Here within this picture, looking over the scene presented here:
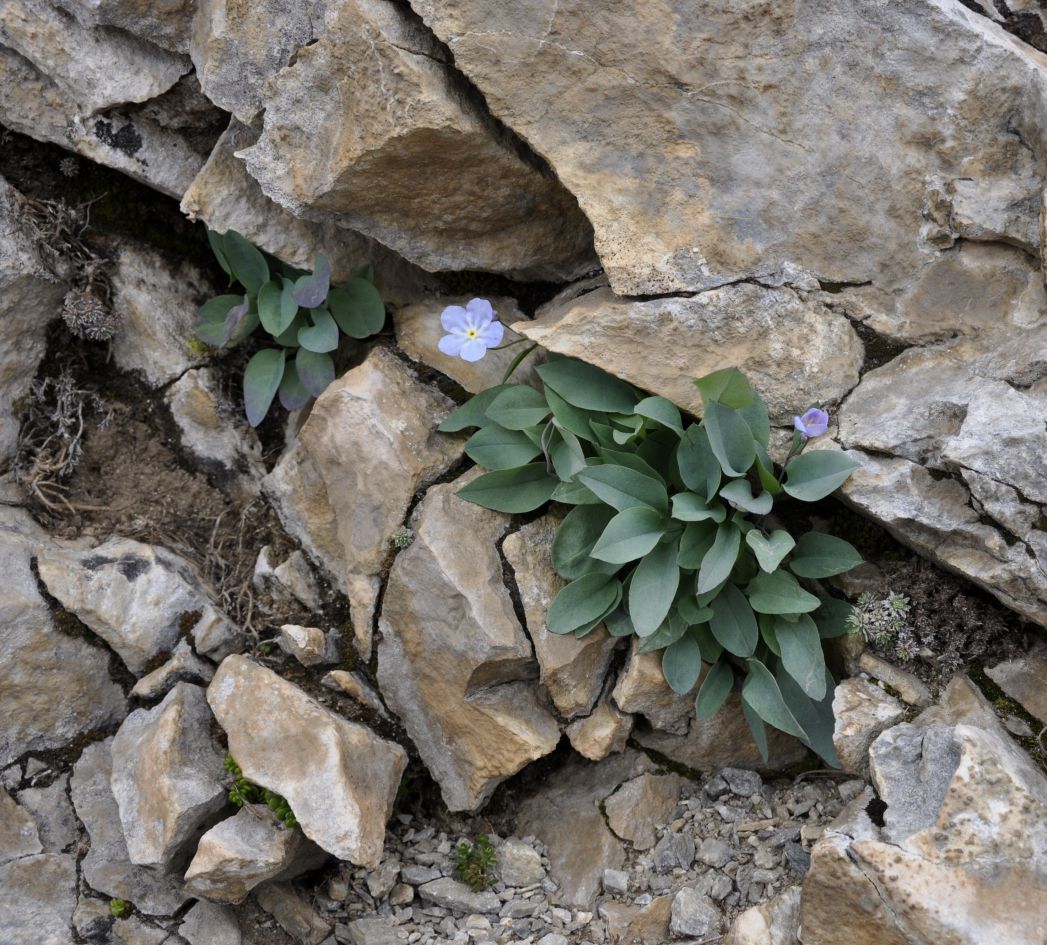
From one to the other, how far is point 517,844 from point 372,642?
0.94m

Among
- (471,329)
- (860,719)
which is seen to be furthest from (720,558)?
(471,329)

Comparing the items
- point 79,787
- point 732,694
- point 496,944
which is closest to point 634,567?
point 732,694

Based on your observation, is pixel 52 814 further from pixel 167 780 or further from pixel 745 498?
pixel 745 498

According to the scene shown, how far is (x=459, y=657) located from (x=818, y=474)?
1431 millimetres

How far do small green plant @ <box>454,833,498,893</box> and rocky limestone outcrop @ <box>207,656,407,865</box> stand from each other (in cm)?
32

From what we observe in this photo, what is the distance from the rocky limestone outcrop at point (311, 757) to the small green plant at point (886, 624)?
174 centimetres

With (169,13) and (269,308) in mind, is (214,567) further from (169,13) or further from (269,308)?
(169,13)

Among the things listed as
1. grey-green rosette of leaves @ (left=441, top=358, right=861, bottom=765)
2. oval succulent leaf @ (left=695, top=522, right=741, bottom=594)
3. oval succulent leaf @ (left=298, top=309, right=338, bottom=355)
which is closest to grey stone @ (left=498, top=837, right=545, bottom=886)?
grey-green rosette of leaves @ (left=441, top=358, right=861, bottom=765)

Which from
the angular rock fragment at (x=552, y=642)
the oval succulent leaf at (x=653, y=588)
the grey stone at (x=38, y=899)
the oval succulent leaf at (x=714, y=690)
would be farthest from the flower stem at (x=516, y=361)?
the grey stone at (x=38, y=899)

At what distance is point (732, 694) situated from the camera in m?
3.76

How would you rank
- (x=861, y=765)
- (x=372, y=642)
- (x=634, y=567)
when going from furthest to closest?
Answer: 1. (x=372, y=642)
2. (x=634, y=567)
3. (x=861, y=765)

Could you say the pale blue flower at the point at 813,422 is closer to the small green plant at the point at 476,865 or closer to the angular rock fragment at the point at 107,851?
the small green plant at the point at 476,865

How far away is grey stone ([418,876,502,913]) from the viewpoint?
3600 mm

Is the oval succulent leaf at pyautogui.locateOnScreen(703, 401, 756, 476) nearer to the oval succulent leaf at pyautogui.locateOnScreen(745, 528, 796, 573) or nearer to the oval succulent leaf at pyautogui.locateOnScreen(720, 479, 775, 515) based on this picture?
the oval succulent leaf at pyautogui.locateOnScreen(720, 479, 775, 515)
